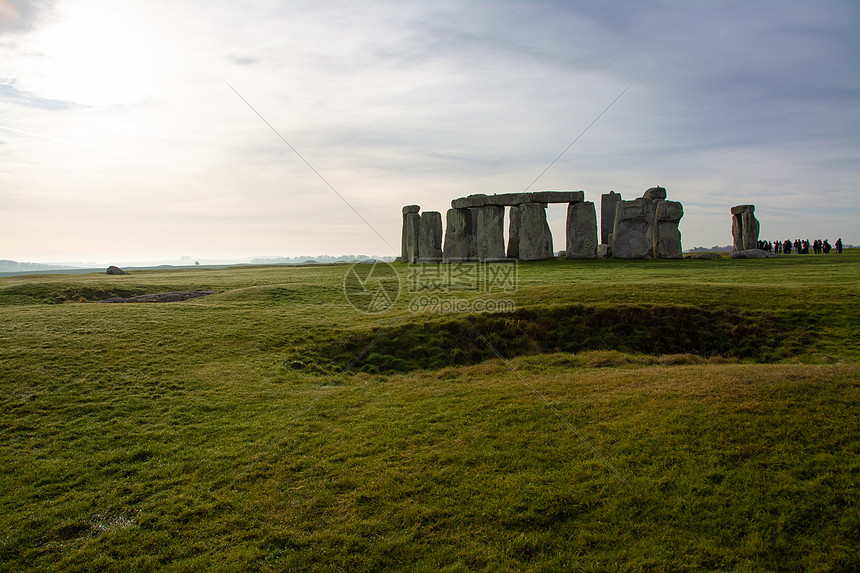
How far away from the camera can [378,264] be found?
37.3 m

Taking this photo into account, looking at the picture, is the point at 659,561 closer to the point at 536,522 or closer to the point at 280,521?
the point at 536,522

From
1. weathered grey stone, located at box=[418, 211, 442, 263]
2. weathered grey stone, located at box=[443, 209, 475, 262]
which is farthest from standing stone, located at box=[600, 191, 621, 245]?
weathered grey stone, located at box=[418, 211, 442, 263]

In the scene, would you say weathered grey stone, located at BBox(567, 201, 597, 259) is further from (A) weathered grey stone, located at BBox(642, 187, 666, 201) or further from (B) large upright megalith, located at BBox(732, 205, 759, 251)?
(B) large upright megalith, located at BBox(732, 205, 759, 251)

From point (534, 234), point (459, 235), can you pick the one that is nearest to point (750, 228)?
point (534, 234)

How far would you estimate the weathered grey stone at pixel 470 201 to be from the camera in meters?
36.5

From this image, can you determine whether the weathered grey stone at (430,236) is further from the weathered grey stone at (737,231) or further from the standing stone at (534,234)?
the weathered grey stone at (737,231)

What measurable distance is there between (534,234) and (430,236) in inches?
327

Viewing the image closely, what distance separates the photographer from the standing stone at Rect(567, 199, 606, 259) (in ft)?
112

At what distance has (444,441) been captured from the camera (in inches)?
352

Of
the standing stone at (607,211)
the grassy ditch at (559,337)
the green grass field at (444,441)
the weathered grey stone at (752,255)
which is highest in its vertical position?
the standing stone at (607,211)

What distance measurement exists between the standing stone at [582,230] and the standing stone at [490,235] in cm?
467

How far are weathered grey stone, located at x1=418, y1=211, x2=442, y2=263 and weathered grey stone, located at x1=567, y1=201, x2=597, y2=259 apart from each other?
9824 millimetres

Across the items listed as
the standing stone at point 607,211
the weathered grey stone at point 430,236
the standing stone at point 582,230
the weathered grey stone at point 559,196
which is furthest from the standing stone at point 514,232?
the standing stone at point 607,211

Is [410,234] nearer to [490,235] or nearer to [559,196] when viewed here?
[490,235]
